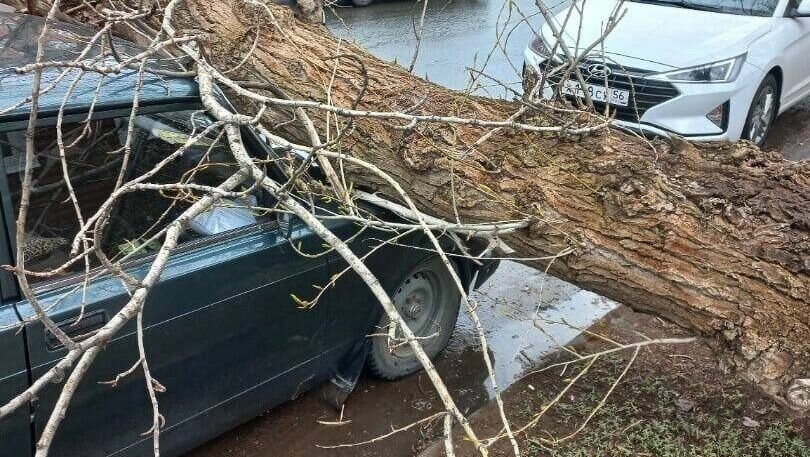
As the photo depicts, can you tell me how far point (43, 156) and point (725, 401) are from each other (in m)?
3.10

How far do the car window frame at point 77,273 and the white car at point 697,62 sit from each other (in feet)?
9.52

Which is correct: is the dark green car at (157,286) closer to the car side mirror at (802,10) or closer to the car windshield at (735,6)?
the car windshield at (735,6)

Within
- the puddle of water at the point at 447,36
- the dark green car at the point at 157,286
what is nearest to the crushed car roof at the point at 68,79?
the dark green car at the point at 157,286

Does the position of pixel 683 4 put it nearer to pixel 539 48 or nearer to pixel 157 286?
pixel 539 48

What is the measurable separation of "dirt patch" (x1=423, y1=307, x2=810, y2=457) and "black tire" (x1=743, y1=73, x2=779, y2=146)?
2.73 metres

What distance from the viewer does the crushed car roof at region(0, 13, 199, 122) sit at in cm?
242

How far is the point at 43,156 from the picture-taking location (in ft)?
7.93

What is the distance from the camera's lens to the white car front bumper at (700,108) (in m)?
5.37

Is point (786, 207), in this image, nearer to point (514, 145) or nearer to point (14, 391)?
point (514, 145)

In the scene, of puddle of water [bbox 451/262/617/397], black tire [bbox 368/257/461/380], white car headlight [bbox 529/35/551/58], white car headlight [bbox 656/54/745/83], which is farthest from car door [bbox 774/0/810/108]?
black tire [bbox 368/257/461/380]

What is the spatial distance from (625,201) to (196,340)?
1.67 meters

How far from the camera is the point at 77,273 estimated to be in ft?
7.86

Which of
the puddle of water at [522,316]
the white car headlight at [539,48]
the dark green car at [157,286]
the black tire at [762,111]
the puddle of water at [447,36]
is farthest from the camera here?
the puddle of water at [447,36]

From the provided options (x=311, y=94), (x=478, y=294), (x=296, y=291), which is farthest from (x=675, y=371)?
(x=311, y=94)
